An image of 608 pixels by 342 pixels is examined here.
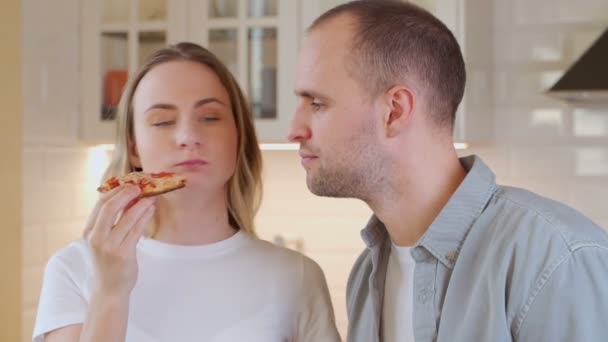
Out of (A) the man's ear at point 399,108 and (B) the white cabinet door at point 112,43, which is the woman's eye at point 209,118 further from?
(B) the white cabinet door at point 112,43

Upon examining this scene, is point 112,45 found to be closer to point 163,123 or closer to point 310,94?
point 163,123

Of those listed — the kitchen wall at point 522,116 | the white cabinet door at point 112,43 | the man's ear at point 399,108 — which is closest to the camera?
the man's ear at point 399,108

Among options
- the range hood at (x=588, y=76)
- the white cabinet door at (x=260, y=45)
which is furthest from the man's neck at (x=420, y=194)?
the white cabinet door at (x=260, y=45)

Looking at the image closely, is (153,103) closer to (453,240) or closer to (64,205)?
(453,240)

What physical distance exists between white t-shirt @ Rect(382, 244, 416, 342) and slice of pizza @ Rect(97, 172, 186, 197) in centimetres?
41

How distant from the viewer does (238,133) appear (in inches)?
73.2

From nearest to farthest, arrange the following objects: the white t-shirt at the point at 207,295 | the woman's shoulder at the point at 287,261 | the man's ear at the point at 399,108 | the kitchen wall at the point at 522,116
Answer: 1. the man's ear at the point at 399,108
2. the white t-shirt at the point at 207,295
3. the woman's shoulder at the point at 287,261
4. the kitchen wall at the point at 522,116

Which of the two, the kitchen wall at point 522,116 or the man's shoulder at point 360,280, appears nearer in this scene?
the man's shoulder at point 360,280

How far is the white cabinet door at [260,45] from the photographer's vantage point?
9.03 ft

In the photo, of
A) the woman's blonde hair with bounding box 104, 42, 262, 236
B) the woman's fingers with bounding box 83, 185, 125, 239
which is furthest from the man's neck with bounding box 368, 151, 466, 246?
the woman's fingers with bounding box 83, 185, 125, 239

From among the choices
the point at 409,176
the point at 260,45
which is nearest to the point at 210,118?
the point at 409,176

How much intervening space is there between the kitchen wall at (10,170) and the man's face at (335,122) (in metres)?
1.03

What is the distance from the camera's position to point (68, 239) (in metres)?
2.75

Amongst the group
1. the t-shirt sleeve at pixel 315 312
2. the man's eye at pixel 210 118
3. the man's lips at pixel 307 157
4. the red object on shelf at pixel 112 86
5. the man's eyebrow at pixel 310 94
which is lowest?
the t-shirt sleeve at pixel 315 312
